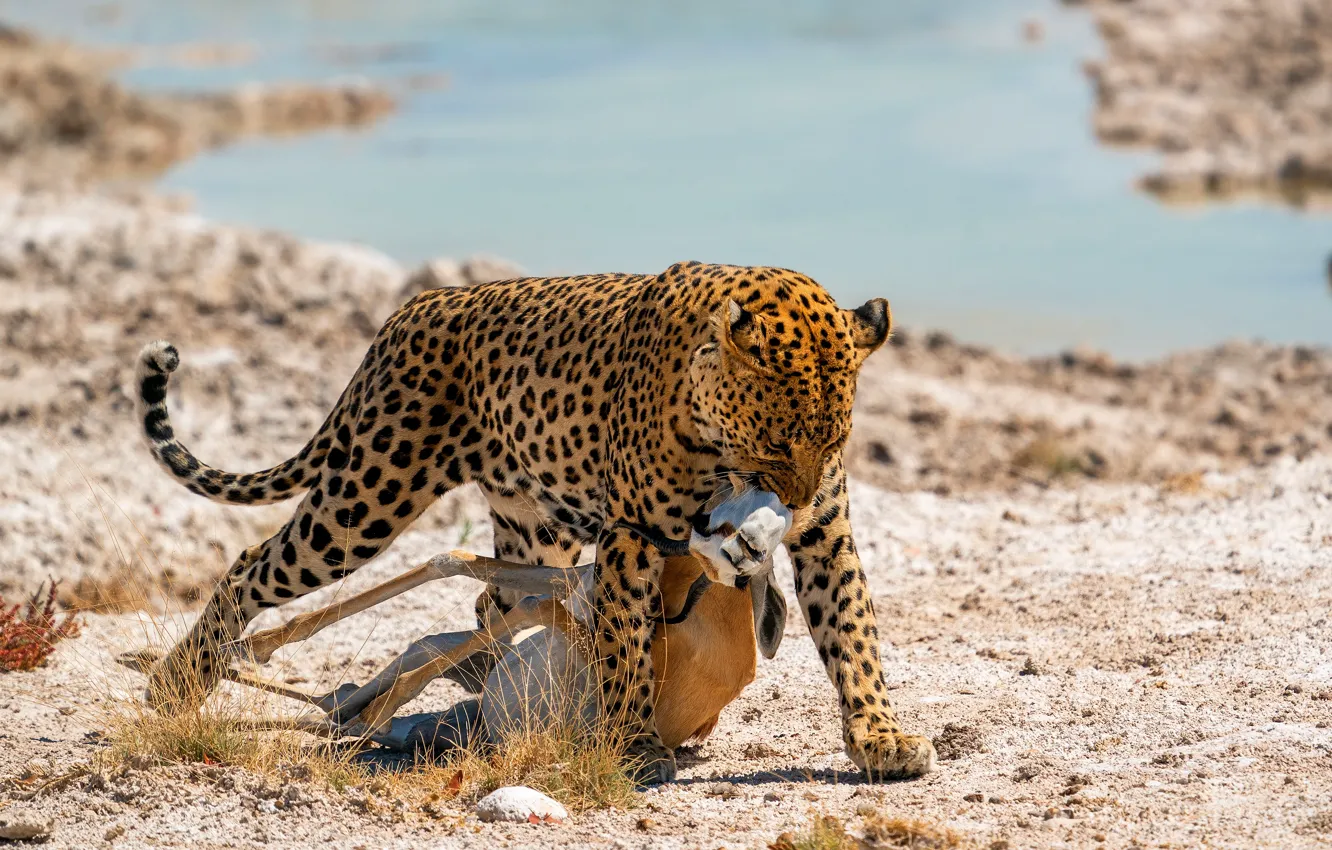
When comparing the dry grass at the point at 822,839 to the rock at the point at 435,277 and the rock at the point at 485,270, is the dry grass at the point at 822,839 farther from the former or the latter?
the rock at the point at 485,270

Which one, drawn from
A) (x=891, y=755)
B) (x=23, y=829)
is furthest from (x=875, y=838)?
(x=23, y=829)

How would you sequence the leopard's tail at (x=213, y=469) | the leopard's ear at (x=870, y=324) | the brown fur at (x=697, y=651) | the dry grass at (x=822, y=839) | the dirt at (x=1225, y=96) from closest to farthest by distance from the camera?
the dry grass at (x=822, y=839) → the leopard's ear at (x=870, y=324) → the brown fur at (x=697, y=651) → the leopard's tail at (x=213, y=469) → the dirt at (x=1225, y=96)

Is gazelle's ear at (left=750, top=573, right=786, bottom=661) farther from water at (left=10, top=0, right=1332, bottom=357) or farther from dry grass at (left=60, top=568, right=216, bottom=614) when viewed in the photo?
water at (left=10, top=0, right=1332, bottom=357)

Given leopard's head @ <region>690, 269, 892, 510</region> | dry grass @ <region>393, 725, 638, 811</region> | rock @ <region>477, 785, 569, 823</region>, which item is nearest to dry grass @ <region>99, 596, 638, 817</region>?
dry grass @ <region>393, 725, 638, 811</region>

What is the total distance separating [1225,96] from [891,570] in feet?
67.0

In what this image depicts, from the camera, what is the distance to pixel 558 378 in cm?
725

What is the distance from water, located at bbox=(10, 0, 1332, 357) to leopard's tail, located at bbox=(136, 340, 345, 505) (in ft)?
34.5

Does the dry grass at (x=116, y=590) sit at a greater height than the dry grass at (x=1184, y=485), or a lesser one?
lesser

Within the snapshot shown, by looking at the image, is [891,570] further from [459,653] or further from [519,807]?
[519,807]

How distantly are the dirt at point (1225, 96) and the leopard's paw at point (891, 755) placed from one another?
1835cm

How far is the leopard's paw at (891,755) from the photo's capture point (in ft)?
21.2

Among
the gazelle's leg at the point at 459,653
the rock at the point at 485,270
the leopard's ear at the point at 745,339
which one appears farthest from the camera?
the rock at the point at 485,270

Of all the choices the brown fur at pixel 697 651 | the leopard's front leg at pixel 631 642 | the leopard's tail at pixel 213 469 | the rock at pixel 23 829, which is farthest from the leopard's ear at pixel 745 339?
the rock at pixel 23 829

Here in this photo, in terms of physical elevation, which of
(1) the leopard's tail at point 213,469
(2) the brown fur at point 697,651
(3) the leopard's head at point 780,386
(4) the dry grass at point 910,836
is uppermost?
(3) the leopard's head at point 780,386
